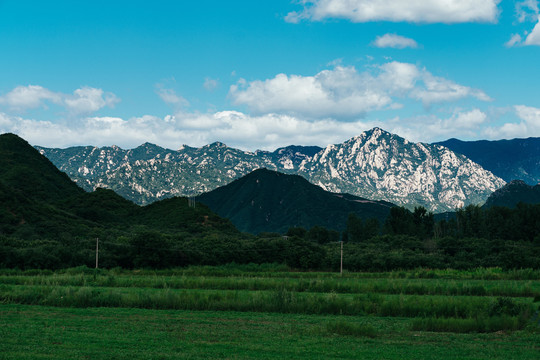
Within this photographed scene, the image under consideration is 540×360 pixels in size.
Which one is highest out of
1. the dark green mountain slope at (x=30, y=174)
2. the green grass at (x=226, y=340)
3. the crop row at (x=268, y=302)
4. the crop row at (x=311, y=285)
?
the dark green mountain slope at (x=30, y=174)

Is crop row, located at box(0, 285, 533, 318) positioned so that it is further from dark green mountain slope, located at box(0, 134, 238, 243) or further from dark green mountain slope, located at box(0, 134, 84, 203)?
dark green mountain slope, located at box(0, 134, 84, 203)

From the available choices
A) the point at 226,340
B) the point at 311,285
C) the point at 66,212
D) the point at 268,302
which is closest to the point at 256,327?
the point at 226,340

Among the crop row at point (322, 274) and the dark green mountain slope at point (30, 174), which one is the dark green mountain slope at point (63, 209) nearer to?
the dark green mountain slope at point (30, 174)

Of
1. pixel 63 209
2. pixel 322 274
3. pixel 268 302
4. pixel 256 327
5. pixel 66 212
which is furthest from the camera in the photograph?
pixel 63 209

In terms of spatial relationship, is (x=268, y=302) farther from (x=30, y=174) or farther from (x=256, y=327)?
(x=30, y=174)

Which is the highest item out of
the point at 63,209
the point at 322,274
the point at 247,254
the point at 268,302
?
the point at 63,209

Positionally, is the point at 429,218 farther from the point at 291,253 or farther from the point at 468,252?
the point at 291,253

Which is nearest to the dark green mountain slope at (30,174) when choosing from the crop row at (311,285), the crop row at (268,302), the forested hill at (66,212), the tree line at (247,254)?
the forested hill at (66,212)

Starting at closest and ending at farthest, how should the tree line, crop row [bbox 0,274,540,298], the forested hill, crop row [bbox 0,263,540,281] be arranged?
crop row [bbox 0,274,540,298]
crop row [bbox 0,263,540,281]
the tree line
the forested hill

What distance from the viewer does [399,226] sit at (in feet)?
492


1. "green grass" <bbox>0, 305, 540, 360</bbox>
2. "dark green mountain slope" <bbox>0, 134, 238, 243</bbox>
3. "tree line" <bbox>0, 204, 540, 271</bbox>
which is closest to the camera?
"green grass" <bbox>0, 305, 540, 360</bbox>

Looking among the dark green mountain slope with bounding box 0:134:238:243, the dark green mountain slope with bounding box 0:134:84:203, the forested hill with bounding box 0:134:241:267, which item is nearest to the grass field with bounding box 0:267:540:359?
the forested hill with bounding box 0:134:241:267

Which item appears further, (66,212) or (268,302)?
(66,212)

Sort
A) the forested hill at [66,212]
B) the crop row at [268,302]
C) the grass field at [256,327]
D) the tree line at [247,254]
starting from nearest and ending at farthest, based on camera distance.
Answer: the grass field at [256,327]
the crop row at [268,302]
the tree line at [247,254]
the forested hill at [66,212]
